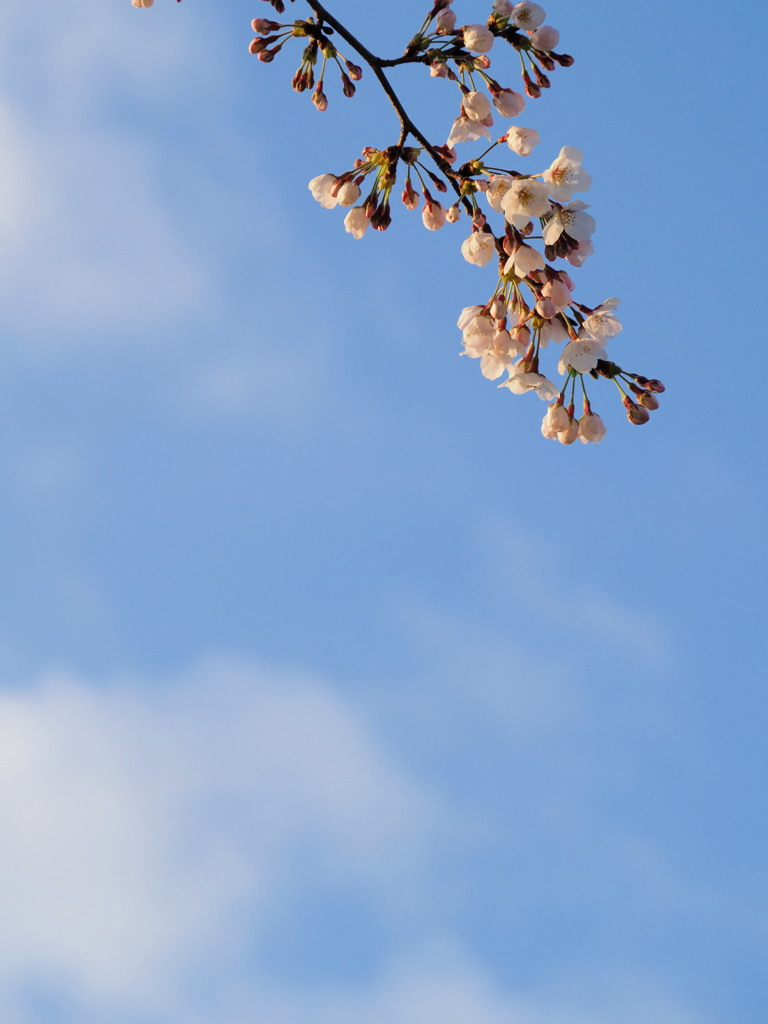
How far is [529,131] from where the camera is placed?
15.9 feet

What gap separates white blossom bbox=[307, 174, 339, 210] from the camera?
16.7 feet

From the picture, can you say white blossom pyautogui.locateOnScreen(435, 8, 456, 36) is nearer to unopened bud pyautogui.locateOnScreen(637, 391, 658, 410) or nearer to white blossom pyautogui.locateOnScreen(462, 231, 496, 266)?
white blossom pyautogui.locateOnScreen(462, 231, 496, 266)

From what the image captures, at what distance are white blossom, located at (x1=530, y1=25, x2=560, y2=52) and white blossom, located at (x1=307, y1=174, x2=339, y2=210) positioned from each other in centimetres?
121

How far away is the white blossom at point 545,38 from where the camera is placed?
5070 millimetres

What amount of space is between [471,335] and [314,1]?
1.73 m

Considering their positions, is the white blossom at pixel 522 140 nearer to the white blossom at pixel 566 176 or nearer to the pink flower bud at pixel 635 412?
the white blossom at pixel 566 176

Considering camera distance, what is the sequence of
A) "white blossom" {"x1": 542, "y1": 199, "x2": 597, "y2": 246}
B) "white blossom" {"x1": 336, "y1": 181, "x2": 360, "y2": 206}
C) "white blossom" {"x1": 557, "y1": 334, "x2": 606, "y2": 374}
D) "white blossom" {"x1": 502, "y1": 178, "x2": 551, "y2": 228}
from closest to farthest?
1. "white blossom" {"x1": 502, "y1": 178, "x2": 551, "y2": 228}
2. "white blossom" {"x1": 542, "y1": 199, "x2": 597, "y2": 246}
3. "white blossom" {"x1": 557, "y1": 334, "x2": 606, "y2": 374}
4. "white blossom" {"x1": 336, "y1": 181, "x2": 360, "y2": 206}

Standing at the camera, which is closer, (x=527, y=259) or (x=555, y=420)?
(x=527, y=259)

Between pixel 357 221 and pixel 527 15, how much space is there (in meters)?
1.33

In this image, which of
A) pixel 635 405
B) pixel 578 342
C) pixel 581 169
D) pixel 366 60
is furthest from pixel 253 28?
pixel 635 405

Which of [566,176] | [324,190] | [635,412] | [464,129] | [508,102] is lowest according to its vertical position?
[635,412]

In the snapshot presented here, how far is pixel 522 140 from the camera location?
190 inches

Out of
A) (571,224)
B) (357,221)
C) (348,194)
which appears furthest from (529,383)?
(348,194)

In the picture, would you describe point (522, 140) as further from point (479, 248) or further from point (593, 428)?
point (593, 428)
